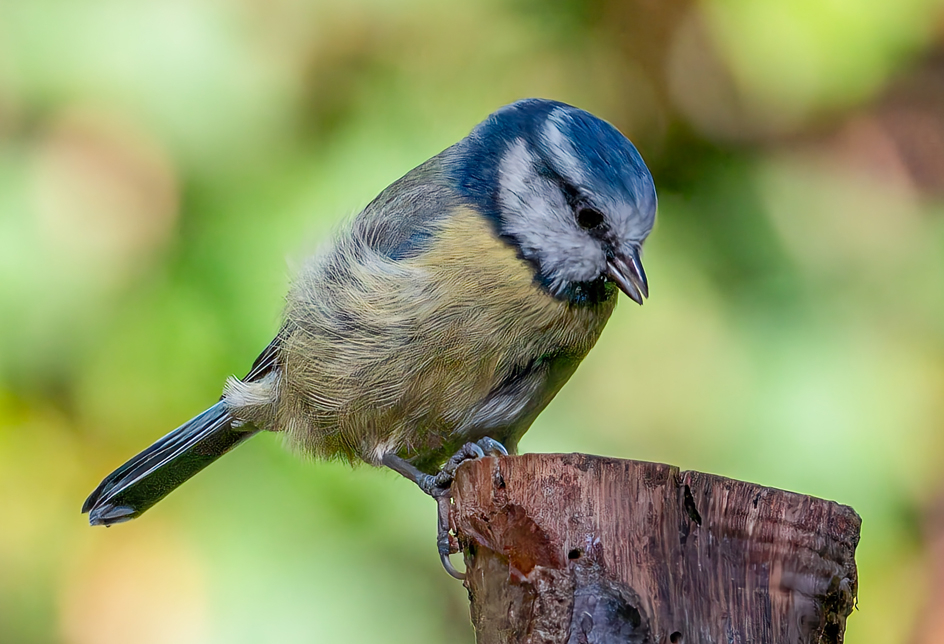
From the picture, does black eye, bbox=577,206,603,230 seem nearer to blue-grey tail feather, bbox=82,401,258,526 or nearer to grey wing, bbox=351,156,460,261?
grey wing, bbox=351,156,460,261

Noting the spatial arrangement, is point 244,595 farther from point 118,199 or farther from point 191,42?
point 191,42

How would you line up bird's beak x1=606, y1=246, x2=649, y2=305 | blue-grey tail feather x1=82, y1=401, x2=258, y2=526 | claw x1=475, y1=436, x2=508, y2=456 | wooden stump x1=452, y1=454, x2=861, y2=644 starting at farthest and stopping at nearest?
blue-grey tail feather x1=82, y1=401, x2=258, y2=526, claw x1=475, y1=436, x2=508, y2=456, bird's beak x1=606, y1=246, x2=649, y2=305, wooden stump x1=452, y1=454, x2=861, y2=644

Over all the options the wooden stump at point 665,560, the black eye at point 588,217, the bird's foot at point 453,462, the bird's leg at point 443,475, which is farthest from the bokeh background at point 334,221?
the wooden stump at point 665,560

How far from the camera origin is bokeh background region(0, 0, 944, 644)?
255 cm

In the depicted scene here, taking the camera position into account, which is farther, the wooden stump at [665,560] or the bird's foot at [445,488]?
the bird's foot at [445,488]

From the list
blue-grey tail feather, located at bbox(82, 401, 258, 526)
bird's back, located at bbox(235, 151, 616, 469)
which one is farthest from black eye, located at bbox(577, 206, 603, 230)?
blue-grey tail feather, located at bbox(82, 401, 258, 526)

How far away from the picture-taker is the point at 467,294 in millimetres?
1820

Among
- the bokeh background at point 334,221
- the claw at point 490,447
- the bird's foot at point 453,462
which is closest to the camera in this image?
the bird's foot at point 453,462

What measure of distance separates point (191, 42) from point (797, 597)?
235cm

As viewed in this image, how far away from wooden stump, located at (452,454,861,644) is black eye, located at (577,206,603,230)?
2.11 ft

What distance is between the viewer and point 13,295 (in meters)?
2.59

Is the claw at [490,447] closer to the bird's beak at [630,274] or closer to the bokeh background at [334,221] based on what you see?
the bird's beak at [630,274]

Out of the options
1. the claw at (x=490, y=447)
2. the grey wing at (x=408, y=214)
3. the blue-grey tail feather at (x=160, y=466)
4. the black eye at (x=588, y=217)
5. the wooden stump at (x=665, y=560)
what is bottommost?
the blue-grey tail feather at (x=160, y=466)

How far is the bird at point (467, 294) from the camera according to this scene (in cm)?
182
